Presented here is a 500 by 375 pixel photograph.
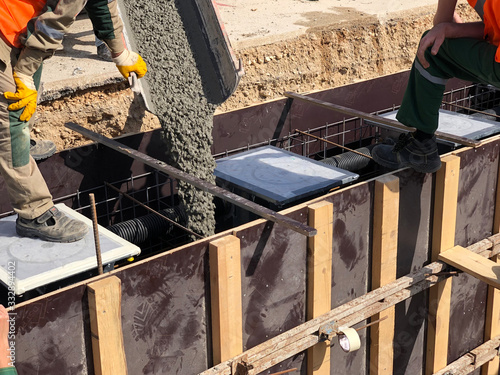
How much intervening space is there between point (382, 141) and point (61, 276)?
12.1 ft

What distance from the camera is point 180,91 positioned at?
538 centimetres

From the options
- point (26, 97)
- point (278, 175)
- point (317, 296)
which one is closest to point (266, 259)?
point (317, 296)

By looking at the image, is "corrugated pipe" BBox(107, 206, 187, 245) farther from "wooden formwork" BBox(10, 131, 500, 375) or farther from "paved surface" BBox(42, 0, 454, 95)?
"wooden formwork" BBox(10, 131, 500, 375)

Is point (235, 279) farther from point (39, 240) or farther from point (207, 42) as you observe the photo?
point (207, 42)

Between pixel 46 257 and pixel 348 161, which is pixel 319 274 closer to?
pixel 46 257

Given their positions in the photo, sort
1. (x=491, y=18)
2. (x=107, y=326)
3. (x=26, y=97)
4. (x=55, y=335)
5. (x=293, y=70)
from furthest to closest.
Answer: (x=293, y=70) < (x=26, y=97) < (x=491, y=18) < (x=107, y=326) < (x=55, y=335)

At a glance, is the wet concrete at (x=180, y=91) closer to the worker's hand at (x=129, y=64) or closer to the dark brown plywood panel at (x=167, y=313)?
the worker's hand at (x=129, y=64)

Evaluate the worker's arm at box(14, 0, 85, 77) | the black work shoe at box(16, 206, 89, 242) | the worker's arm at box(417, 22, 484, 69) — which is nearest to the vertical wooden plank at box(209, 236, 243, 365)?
the black work shoe at box(16, 206, 89, 242)

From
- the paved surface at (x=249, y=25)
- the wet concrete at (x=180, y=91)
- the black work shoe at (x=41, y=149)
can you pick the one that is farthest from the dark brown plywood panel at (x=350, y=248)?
the paved surface at (x=249, y=25)

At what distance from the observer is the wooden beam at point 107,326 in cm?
311

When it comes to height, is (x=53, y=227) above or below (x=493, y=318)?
above

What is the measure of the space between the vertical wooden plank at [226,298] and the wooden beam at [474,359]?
2.03 metres

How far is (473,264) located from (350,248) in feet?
3.05

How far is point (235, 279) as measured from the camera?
3.60m
